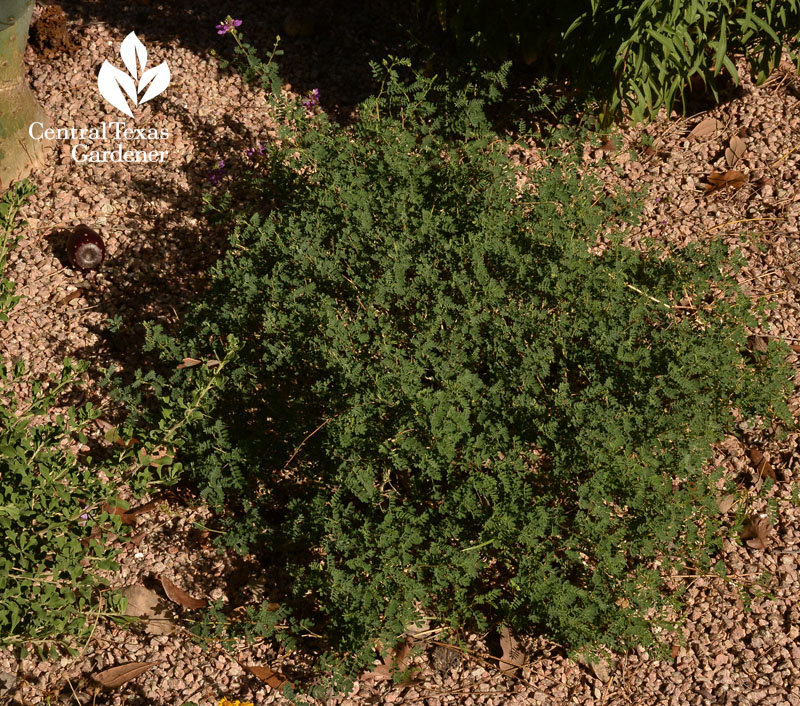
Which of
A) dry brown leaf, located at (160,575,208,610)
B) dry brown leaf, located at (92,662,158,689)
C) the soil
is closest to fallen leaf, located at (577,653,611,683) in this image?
dry brown leaf, located at (160,575,208,610)

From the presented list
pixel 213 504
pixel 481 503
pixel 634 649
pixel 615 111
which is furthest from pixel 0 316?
pixel 615 111

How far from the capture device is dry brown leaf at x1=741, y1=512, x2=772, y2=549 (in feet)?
10.8

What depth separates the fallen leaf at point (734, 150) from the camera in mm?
4398

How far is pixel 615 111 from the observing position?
4.00 m

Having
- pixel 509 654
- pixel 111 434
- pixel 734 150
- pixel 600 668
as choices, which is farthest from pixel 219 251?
pixel 734 150

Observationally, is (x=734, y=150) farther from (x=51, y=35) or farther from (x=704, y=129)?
(x=51, y=35)

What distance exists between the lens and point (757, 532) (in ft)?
10.8

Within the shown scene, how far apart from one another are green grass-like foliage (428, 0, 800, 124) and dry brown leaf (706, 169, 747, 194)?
0.47m

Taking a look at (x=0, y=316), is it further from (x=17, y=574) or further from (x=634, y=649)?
(x=634, y=649)

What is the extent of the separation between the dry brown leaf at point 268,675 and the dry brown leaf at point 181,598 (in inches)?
11.4

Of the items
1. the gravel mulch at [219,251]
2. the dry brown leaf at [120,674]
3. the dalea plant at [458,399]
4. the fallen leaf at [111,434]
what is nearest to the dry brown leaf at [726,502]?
the gravel mulch at [219,251]

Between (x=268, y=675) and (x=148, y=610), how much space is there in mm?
528

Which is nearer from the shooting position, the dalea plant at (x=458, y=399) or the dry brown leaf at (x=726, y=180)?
the dalea plant at (x=458, y=399)

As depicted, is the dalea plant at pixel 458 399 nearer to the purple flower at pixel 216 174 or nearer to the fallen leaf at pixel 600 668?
the fallen leaf at pixel 600 668
